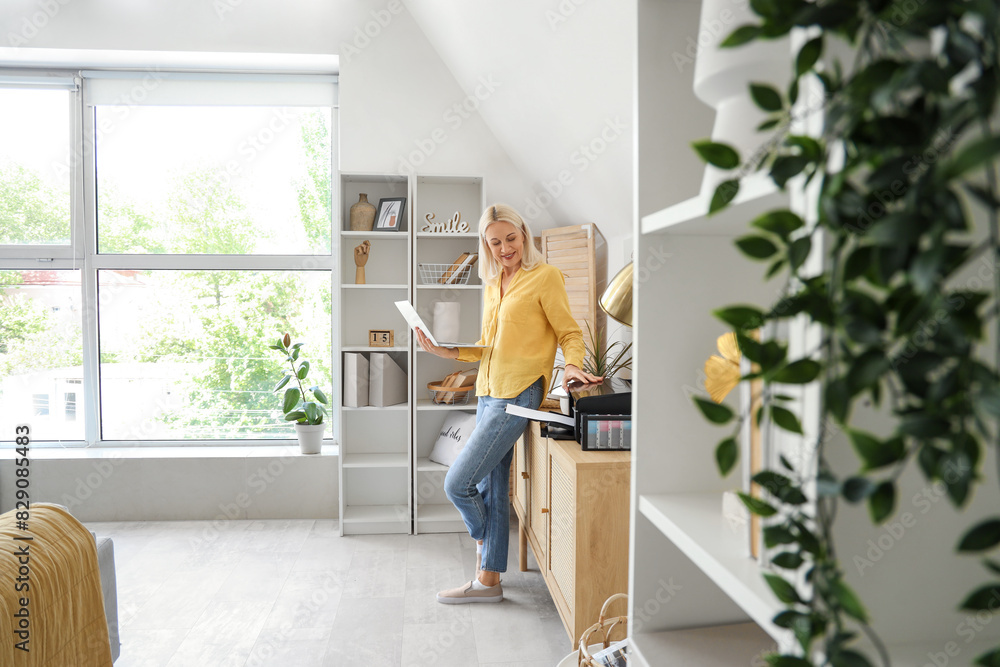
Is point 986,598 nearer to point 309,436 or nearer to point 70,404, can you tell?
point 309,436

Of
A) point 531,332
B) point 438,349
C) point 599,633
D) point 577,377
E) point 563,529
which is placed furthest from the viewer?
point 438,349

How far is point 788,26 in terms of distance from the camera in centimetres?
36

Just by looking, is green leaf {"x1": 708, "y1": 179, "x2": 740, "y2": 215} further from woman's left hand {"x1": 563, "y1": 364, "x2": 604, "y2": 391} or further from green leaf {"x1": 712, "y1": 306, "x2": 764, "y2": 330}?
woman's left hand {"x1": 563, "y1": 364, "x2": 604, "y2": 391}

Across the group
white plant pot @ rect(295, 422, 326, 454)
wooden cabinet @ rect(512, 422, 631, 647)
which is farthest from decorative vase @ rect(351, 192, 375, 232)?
wooden cabinet @ rect(512, 422, 631, 647)

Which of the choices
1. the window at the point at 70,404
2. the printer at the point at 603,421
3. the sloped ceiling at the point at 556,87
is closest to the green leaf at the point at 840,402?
the sloped ceiling at the point at 556,87

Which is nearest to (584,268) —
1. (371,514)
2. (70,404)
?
(371,514)

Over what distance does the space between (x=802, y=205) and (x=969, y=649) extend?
1.37ft

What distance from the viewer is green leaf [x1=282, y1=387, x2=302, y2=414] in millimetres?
3771

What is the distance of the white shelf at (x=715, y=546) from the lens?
53 cm

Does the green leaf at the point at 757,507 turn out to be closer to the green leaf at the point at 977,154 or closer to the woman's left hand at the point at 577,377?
the green leaf at the point at 977,154

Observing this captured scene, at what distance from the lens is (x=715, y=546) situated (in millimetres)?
644

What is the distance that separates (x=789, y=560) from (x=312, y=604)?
273 cm

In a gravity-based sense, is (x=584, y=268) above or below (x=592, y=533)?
above

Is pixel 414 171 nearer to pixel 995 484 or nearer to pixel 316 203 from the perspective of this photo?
pixel 316 203
